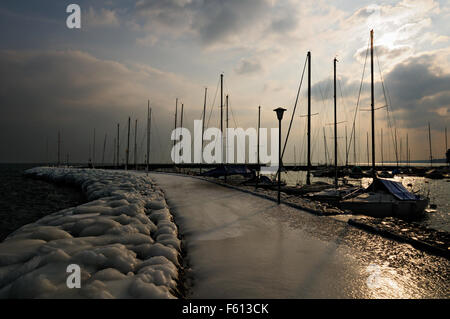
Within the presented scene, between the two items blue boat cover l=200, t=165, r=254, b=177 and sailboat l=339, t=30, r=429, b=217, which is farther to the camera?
blue boat cover l=200, t=165, r=254, b=177

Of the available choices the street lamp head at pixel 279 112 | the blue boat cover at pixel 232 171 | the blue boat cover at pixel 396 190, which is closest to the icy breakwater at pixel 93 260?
the street lamp head at pixel 279 112

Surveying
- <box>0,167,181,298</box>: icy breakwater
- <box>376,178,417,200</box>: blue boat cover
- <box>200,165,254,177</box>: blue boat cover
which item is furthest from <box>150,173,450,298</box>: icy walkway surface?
<box>200,165,254,177</box>: blue boat cover

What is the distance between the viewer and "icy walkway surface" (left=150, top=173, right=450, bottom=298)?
3400 millimetres

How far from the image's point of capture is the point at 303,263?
14.3 ft

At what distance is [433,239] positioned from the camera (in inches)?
221

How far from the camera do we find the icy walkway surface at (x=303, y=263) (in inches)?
134

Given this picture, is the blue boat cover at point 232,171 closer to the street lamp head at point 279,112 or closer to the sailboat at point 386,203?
the sailboat at point 386,203

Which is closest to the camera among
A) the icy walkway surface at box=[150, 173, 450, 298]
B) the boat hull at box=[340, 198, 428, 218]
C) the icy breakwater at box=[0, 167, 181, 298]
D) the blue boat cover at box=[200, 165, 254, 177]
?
the icy breakwater at box=[0, 167, 181, 298]

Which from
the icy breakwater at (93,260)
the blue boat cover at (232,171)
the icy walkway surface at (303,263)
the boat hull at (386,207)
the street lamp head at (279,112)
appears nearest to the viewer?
the icy breakwater at (93,260)

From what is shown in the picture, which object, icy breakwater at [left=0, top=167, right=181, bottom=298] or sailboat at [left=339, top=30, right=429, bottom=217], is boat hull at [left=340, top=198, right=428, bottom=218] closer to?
sailboat at [left=339, top=30, right=429, bottom=217]

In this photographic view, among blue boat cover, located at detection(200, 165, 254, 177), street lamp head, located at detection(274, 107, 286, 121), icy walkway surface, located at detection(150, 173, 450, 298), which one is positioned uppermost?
street lamp head, located at detection(274, 107, 286, 121)
